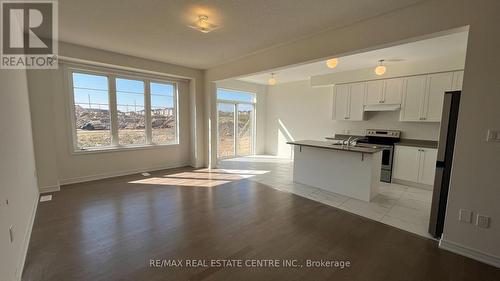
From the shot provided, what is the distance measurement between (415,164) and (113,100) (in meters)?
6.75

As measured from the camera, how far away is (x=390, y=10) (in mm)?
2537

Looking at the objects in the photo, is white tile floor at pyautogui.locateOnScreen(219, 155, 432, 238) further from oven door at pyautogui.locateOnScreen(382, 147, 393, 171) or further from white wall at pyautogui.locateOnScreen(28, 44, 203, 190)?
white wall at pyautogui.locateOnScreen(28, 44, 203, 190)

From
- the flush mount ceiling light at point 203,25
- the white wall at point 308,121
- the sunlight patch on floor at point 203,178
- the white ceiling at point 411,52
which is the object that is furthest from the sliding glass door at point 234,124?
the flush mount ceiling light at point 203,25

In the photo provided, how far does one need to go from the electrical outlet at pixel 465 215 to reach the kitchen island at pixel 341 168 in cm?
134

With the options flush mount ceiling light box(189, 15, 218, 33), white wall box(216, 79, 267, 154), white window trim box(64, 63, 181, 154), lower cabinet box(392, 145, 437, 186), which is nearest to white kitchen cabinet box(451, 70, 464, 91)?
lower cabinet box(392, 145, 437, 186)

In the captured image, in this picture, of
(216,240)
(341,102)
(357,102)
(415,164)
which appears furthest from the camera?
(341,102)

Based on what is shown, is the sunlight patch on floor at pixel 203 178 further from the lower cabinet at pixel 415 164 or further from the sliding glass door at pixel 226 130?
the lower cabinet at pixel 415 164

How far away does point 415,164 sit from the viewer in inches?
178

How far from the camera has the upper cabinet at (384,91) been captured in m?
4.88

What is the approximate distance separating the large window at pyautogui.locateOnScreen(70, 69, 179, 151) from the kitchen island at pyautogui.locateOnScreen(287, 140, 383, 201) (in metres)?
3.63

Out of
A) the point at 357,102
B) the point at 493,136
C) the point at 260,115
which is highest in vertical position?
the point at 357,102

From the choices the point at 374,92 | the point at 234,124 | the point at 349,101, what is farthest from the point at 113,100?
the point at 374,92

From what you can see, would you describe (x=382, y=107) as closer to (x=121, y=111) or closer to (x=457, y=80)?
(x=457, y=80)

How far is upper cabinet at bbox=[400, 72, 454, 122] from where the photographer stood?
14.2ft
